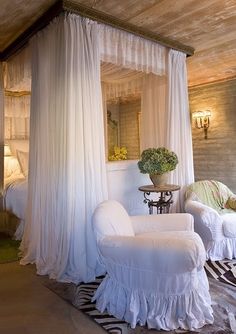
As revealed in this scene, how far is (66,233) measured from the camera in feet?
9.04

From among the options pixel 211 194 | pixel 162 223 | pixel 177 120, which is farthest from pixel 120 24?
pixel 211 194

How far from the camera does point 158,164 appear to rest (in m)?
3.24

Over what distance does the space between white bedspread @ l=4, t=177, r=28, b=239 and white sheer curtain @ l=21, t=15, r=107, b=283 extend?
36.1 inches

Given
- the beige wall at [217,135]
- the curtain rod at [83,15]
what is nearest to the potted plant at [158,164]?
the curtain rod at [83,15]

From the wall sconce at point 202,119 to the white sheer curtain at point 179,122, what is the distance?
1902 mm

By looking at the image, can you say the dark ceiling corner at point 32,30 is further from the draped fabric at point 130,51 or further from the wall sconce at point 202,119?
the wall sconce at point 202,119

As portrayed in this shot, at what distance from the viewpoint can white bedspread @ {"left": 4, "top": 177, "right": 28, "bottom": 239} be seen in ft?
12.8

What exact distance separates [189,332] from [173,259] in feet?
1.60

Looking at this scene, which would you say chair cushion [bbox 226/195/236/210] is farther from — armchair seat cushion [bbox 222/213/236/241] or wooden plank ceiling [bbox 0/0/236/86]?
wooden plank ceiling [bbox 0/0/236/86]

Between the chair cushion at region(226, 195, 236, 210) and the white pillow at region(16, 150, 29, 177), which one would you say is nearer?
the chair cushion at region(226, 195, 236, 210)

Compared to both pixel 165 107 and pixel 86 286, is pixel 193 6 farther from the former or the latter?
pixel 86 286

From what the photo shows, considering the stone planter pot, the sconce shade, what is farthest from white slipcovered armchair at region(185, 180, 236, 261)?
the sconce shade

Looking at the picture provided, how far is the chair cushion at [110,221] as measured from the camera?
86.1 inches

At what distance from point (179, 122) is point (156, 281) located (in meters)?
2.37
